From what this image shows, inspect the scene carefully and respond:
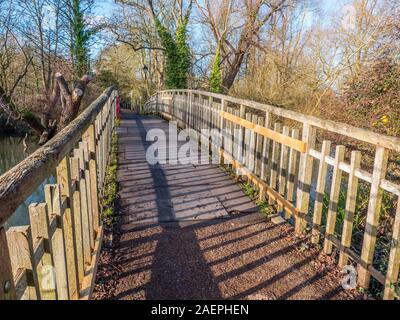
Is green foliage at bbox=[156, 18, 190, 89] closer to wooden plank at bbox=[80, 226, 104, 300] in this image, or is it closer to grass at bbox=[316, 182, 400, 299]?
grass at bbox=[316, 182, 400, 299]

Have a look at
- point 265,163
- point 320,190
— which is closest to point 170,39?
point 265,163

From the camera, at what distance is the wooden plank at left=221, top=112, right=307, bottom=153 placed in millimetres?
3539

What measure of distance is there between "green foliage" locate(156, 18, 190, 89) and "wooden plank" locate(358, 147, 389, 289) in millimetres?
19640

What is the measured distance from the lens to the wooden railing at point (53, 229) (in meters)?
1.19

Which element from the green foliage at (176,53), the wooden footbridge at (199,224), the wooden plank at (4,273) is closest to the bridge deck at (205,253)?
the wooden footbridge at (199,224)

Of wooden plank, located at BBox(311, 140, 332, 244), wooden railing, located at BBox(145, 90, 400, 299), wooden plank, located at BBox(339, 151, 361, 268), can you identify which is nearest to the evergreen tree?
wooden railing, located at BBox(145, 90, 400, 299)

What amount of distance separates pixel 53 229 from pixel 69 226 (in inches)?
14.5

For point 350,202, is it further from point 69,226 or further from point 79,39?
point 79,39

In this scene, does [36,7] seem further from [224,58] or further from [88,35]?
[224,58]

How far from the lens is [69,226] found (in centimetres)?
217

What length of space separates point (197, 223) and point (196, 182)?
1.43 m

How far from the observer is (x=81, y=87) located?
8836 mm
